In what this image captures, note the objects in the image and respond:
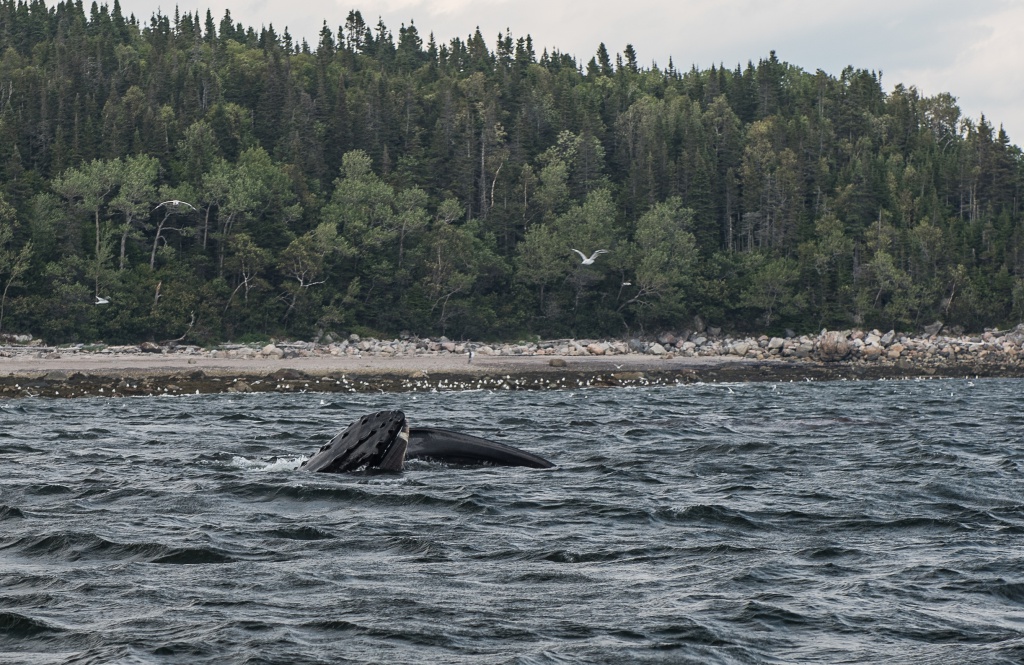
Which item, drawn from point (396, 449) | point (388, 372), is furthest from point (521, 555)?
point (388, 372)

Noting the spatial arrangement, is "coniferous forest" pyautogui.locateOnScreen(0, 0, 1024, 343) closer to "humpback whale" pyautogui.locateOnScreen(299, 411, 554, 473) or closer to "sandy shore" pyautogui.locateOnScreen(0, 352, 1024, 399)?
"sandy shore" pyautogui.locateOnScreen(0, 352, 1024, 399)

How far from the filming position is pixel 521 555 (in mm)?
10117

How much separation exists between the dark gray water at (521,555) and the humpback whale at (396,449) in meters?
0.29

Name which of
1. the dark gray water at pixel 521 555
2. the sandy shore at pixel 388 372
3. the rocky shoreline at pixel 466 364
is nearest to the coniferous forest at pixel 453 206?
the rocky shoreline at pixel 466 364

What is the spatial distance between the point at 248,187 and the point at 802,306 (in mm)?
50105

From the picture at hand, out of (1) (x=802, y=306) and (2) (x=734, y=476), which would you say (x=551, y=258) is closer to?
(1) (x=802, y=306)

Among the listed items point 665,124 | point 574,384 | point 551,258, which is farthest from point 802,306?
point 574,384

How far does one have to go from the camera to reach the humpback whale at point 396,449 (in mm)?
14523

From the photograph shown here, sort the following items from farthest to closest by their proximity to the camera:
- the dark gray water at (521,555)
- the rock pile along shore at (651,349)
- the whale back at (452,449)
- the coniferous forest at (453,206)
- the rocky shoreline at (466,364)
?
the coniferous forest at (453,206) → the rock pile along shore at (651,349) → the rocky shoreline at (466,364) → the whale back at (452,449) → the dark gray water at (521,555)

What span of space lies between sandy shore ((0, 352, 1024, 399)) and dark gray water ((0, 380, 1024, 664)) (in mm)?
21290

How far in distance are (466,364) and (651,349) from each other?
2348cm

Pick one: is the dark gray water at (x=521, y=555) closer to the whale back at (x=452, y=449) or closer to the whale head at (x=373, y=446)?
the whale back at (x=452, y=449)

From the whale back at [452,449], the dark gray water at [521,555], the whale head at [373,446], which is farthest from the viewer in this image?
the whale back at [452,449]

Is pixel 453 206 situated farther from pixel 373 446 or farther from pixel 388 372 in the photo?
pixel 373 446
